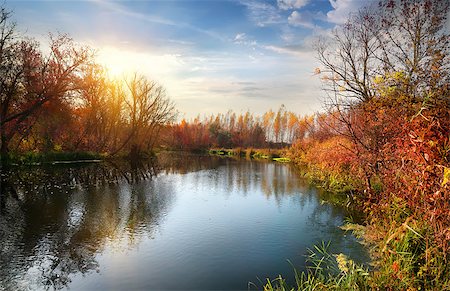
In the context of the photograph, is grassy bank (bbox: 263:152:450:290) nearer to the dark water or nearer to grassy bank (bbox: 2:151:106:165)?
the dark water

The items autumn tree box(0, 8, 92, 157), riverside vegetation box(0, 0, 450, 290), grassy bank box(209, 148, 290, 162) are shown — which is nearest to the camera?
riverside vegetation box(0, 0, 450, 290)

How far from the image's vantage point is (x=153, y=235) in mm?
8180

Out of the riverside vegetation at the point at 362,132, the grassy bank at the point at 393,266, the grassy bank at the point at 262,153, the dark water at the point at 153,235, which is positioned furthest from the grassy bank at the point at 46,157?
the grassy bank at the point at 262,153

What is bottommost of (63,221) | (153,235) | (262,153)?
(153,235)

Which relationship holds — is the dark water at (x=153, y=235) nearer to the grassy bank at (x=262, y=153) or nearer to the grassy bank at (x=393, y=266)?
the grassy bank at (x=393, y=266)

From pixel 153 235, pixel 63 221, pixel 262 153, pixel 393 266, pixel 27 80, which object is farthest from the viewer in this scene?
pixel 262 153

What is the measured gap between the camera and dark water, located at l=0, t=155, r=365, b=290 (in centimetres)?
584

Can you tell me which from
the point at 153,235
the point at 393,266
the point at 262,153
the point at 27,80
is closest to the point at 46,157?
the point at 27,80

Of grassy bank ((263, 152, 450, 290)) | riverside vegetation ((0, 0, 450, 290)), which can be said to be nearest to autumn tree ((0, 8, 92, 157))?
riverside vegetation ((0, 0, 450, 290))

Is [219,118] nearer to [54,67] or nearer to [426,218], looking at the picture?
[54,67]

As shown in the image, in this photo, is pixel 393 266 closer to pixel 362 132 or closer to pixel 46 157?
pixel 362 132

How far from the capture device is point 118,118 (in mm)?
34375

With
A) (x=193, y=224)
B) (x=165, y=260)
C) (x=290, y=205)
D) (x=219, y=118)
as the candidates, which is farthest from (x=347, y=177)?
(x=219, y=118)

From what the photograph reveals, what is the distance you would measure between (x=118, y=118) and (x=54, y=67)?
13.0m
